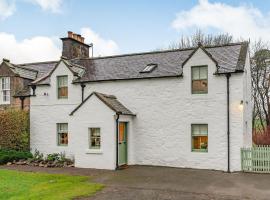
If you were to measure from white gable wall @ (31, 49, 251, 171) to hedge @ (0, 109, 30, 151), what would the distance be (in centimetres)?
491

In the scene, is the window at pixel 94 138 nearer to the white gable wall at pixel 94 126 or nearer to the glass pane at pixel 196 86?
the white gable wall at pixel 94 126

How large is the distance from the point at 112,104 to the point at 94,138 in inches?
89.0

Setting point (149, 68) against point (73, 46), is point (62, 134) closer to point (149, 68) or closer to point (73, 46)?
point (149, 68)

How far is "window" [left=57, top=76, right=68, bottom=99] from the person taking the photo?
21906mm

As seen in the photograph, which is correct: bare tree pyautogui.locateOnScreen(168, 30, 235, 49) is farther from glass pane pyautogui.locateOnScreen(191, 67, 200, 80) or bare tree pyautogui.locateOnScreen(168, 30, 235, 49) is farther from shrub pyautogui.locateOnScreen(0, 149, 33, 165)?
shrub pyautogui.locateOnScreen(0, 149, 33, 165)

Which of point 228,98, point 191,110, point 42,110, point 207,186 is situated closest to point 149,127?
point 191,110

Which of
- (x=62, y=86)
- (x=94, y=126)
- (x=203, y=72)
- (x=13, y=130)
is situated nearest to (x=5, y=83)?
(x=13, y=130)

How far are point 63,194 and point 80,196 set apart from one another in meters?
0.73

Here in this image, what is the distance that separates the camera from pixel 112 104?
18.7 meters

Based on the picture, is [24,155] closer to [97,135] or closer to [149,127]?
[97,135]

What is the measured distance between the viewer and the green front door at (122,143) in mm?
18570

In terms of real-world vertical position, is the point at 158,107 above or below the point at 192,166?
above

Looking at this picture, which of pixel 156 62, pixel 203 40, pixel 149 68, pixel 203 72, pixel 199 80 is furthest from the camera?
pixel 203 40

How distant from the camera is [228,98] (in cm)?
1742
